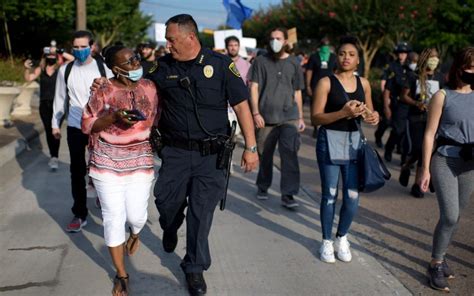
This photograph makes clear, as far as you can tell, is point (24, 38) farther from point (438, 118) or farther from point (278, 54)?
point (438, 118)

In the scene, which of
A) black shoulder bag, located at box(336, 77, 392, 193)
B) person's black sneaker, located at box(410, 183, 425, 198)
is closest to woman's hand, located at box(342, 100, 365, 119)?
black shoulder bag, located at box(336, 77, 392, 193)

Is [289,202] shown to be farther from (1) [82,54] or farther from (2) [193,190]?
(1) [82,54]

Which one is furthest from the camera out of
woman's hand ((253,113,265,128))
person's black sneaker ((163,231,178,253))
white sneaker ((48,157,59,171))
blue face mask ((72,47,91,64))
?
white sneaker ((48,157,59,171))

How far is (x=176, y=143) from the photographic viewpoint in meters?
3.77

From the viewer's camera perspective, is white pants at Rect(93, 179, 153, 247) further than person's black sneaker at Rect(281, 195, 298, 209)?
No

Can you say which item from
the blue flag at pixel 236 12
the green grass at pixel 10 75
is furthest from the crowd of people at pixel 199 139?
the green grass at pixel 10 75

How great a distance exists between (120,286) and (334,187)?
6.23ft

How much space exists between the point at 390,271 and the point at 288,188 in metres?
1.88

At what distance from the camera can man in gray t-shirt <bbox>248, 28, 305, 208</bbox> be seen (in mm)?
5973

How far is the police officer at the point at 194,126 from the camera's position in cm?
364

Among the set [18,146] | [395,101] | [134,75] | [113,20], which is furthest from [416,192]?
[113,20]

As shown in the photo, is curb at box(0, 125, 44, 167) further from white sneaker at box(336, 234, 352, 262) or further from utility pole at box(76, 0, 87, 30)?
A: utility pole at box(76, 0, 87, 30)

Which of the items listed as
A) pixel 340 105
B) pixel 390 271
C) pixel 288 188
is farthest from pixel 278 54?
pixel 390 271

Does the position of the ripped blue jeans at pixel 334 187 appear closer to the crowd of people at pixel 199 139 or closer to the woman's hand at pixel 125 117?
the crowd of people at pixel 199 139
